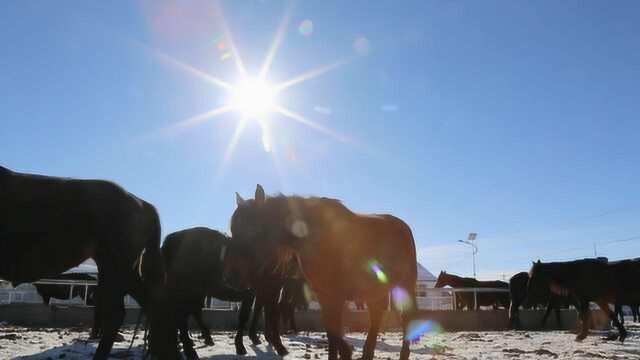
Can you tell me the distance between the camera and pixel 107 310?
4.38 metres

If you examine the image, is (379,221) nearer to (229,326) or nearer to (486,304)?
(229,326)

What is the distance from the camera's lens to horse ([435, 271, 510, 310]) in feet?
Answer: 83.8

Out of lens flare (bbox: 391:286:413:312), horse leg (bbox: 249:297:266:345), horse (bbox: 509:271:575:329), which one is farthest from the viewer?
horse (bbox: 509:271:575:329)

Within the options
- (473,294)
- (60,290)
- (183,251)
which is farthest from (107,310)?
→ (473,294)

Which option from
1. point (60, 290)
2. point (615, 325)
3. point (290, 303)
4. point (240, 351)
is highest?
point (60, 290)

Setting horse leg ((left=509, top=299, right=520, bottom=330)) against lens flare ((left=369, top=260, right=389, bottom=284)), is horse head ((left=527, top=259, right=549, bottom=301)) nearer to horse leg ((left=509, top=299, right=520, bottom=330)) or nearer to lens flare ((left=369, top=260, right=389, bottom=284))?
horse leg ((left=509, top=299, right=520, bottom=330))

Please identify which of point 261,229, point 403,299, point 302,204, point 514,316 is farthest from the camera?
point 514,316

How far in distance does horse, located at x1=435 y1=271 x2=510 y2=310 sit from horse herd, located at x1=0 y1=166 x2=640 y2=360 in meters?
20.2

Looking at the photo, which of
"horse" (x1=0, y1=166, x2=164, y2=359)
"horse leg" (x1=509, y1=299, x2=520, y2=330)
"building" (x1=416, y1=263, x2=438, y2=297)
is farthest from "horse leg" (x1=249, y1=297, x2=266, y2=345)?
"horse leg" (x1=509, y1=299, x2=520, y2=330)

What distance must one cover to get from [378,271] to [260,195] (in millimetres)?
1834

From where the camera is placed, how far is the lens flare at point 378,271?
586 centimetres

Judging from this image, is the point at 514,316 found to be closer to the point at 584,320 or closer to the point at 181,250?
the point at 584,320

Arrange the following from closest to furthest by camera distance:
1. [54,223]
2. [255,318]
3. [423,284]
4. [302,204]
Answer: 1. [54,223]
2. [302,204]
3. [255,318]
4. [423,284]

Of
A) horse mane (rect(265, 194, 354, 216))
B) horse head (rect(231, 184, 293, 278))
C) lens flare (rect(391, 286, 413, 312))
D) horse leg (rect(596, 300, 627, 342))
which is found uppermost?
horse mane (rect(265, 194, 354, 216))
